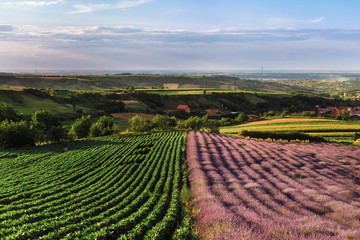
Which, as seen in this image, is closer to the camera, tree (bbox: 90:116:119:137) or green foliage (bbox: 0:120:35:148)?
green foliage (bbox: 0:120:35:148)

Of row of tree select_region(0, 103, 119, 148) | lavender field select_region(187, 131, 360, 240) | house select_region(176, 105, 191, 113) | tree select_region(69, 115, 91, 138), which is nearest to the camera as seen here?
lavender field select_region(187, 131, 360, 240)

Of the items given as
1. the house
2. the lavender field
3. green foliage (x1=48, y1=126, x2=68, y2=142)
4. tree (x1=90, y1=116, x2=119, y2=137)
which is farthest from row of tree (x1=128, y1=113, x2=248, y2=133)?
the house

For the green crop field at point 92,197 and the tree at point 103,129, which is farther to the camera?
the tree at point 103,129

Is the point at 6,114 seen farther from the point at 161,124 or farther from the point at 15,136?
the point at 161,124

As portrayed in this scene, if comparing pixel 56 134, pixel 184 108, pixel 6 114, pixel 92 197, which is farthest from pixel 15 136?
pixel 184 108

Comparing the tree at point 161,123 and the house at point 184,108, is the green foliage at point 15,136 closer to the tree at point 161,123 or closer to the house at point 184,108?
the tree at point 161,123

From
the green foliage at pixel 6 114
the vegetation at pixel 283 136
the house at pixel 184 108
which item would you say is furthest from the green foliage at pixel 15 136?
the house at pixel 184 108

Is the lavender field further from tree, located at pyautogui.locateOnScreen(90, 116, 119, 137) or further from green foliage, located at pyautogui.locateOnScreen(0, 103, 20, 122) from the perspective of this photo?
green foliage, located at pyautogui.locateOnScreen(0, 103, 20, 122)
